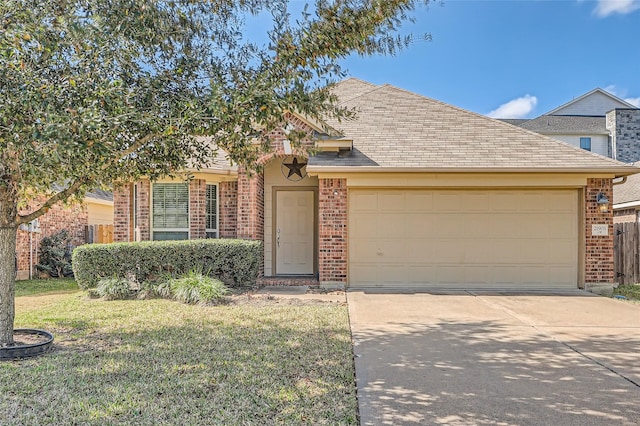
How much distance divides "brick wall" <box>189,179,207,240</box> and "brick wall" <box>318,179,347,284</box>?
3.05 metres

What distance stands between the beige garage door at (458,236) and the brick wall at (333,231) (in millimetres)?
226

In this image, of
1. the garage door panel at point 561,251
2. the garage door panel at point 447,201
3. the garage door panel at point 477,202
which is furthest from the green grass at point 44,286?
the garage door panel at point 561,251

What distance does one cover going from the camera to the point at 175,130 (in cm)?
412

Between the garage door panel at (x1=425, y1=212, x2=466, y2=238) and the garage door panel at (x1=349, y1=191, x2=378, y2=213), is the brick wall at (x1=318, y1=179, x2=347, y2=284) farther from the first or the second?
the garage door panel at (x1=425, y1=212, x2=466, y2=238)

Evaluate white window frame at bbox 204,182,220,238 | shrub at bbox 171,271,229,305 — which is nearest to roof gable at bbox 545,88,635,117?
white window frame at bbox 204,182,220,238

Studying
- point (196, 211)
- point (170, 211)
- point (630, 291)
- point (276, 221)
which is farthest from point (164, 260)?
point (630, 291)

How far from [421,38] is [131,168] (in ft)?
13.3

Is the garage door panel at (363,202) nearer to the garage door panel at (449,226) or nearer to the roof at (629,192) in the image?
the garage door panel at (449,226)

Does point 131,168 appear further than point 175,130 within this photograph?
Yes

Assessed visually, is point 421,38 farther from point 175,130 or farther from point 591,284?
point 591,284

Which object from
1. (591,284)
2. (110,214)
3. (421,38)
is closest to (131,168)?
(421,38)

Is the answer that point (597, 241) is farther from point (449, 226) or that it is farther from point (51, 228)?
point (51, 228)

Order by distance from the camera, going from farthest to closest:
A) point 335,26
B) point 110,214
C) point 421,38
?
point 110,214 < point 421,38 < point 335,26

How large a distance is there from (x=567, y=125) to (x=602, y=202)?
2164 cm
